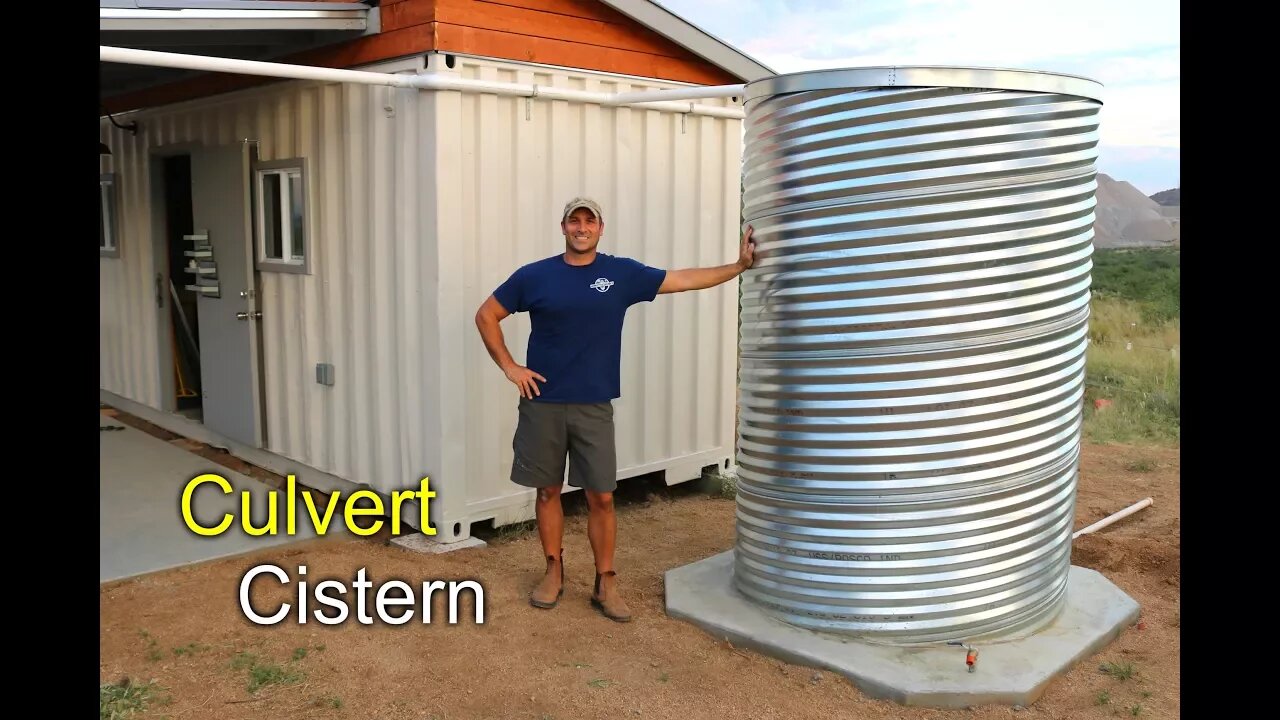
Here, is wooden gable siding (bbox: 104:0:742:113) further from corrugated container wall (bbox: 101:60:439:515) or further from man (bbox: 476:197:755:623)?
man (bbox: 476:197:755:623)

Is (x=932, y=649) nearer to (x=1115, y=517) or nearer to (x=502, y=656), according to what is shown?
(x=502, y=656)

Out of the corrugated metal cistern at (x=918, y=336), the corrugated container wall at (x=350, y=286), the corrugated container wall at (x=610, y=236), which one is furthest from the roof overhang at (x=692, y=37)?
the corrugated metal cistern at (x=918, y=336)

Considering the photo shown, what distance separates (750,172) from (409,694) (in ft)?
8.44

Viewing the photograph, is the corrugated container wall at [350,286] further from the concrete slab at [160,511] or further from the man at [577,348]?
the man at [577,348]

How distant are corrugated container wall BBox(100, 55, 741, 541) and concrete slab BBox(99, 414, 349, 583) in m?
0.58

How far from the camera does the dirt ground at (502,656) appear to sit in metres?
4.09

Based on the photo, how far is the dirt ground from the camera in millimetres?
4090

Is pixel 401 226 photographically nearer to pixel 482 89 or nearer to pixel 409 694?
pixel 482 89

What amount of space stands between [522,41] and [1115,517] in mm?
4477

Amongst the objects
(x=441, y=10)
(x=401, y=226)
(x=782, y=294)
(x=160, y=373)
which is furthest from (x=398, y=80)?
(x=160, y=373)

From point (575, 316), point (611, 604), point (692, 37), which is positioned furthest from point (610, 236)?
point (611, 604)

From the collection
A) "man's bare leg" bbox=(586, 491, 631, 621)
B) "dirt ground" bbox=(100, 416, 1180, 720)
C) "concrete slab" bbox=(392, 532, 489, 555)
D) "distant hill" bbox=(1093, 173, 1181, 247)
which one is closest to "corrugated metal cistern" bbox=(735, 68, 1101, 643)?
"dirt ground" bbox=(100, 416, 1180, 720)

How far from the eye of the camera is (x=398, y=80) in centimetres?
571

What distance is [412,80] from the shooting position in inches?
224
